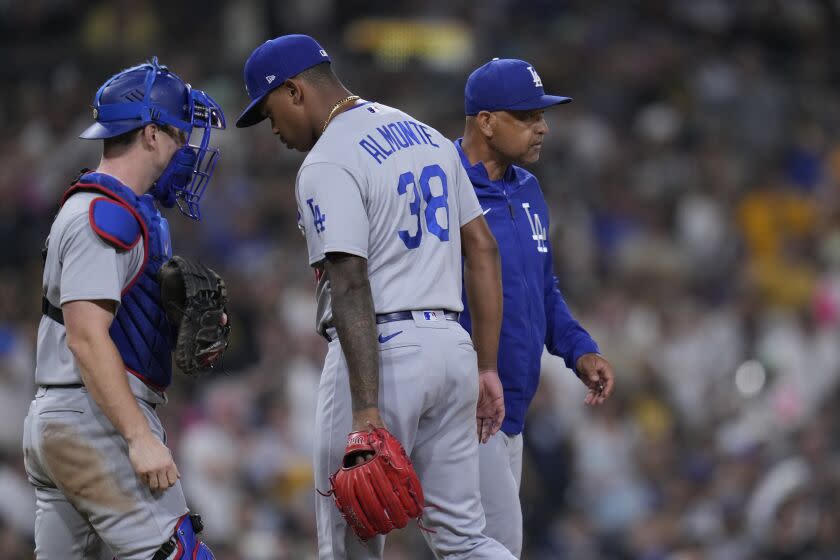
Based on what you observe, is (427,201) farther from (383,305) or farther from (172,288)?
(172,288)

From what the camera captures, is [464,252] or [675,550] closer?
[464,252]

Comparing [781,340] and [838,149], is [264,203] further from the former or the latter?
[838,149]

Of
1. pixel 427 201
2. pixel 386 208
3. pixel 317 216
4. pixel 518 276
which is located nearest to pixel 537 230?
pixel 518 276

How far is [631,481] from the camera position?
9.39 m

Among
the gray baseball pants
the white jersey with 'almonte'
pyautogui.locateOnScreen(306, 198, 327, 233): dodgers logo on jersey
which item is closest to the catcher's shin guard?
the gray baseball pants

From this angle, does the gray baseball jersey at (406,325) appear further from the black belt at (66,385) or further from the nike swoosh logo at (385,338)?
the black belt at (66,385)

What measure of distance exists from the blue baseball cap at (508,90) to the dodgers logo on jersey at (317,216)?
3.42ft

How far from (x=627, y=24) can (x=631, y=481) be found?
6.33m

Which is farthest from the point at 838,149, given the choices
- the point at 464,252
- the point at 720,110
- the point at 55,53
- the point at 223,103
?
the point at 464,252

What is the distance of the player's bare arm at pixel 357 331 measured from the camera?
12.7 ft

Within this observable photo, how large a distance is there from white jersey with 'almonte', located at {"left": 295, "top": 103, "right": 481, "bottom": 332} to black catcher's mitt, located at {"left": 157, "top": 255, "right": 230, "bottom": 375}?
0.34 metres

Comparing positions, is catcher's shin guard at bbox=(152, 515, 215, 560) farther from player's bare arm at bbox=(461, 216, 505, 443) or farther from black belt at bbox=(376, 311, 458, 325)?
player's bare arm at bbox=(461, 216, 505, 443)

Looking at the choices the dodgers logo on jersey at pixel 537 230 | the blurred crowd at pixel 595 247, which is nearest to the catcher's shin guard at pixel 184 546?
the dodgers logo on jersey at pixel 537 230

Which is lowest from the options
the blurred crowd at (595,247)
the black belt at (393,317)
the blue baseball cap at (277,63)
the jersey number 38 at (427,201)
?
the blurred crowd at (595,247)
